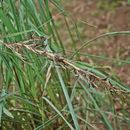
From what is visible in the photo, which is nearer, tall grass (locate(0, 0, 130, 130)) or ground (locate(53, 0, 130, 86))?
tall grass (locate(0, 0, 130, 130))

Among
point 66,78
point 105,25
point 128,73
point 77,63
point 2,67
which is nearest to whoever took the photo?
point 77,63

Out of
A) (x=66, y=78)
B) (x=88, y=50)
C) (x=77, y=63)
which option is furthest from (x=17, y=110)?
(x=88, y=50)

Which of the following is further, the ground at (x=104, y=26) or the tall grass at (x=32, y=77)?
the ground at (x=104, y=26)

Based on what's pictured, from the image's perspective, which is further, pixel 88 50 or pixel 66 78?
pixel 88 50

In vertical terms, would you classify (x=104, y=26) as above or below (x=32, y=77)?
below

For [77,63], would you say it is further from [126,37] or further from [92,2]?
[92,2]

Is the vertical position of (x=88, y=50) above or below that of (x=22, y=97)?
below

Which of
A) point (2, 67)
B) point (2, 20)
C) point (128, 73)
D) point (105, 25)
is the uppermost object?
point (2, 20)

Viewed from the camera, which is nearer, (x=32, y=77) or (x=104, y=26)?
(x=32, y=77)
